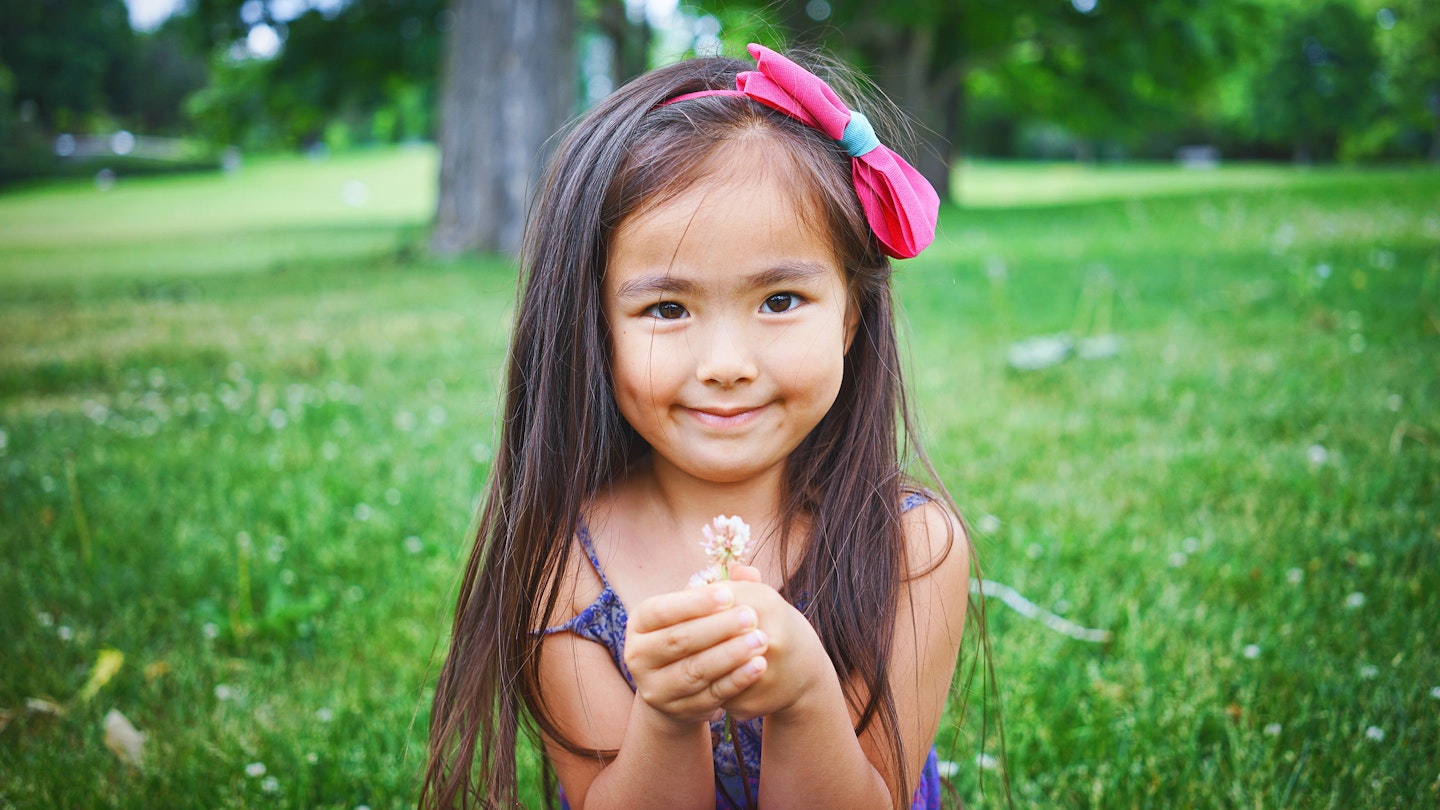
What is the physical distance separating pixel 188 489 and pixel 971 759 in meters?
3.07

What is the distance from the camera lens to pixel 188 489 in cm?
380

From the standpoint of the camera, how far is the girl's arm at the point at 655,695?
116 cm

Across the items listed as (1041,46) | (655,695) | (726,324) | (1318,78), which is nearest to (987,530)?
(726,324)

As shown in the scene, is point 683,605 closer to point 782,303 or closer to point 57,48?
point 782,303

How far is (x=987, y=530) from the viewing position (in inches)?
128

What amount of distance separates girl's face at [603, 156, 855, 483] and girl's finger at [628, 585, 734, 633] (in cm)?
35

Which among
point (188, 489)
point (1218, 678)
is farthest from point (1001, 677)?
point (188, 489)

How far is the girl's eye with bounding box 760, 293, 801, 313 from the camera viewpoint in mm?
1474

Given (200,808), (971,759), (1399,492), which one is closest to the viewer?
(200,808)

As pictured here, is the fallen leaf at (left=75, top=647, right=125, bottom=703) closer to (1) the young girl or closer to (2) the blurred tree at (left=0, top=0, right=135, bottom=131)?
(1) the young girl

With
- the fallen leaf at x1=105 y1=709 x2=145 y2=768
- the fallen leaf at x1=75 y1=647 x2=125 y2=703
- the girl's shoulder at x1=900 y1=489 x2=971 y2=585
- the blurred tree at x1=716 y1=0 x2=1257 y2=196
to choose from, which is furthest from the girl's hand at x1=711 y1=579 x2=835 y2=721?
the blurred tree at x1=716 y1=0 x2=1257 y2=196

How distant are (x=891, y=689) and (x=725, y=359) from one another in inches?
24.3

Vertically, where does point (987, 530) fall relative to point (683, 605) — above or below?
below

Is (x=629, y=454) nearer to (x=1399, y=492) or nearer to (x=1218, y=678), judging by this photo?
(x=1218, y=678)
